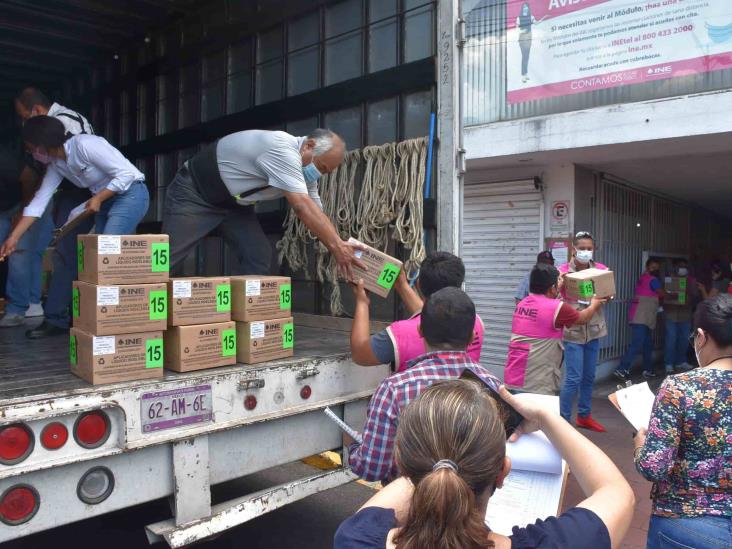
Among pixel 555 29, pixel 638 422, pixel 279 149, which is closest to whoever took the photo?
pixel 638 422

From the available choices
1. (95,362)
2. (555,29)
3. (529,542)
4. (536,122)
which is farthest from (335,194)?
(555,29)

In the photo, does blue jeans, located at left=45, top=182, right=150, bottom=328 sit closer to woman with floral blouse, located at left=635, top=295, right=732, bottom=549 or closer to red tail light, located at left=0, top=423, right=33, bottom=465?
red tail light, located at left=0, top=423, right=33, bottom=465

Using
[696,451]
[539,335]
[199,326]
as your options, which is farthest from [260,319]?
[539,335]

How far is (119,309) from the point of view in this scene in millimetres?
2465

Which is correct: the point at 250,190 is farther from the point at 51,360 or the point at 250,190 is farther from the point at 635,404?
the point at 635,404

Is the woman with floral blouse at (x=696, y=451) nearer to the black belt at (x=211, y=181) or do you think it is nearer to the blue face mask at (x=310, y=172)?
the blue face mask at (x=310, y=172)

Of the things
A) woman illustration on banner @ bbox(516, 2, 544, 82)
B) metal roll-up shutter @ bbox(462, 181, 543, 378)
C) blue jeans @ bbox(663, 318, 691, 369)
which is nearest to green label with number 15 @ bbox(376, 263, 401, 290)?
woman illustration on banner @ bbox(516, 2, 544, 82)

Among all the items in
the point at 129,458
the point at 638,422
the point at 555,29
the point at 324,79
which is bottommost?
the point at 129,458

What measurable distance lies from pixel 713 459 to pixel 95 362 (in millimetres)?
2181

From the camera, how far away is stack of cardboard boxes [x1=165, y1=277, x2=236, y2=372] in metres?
2.62

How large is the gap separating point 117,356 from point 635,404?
1964 millimetres

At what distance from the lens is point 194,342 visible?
8.68ft

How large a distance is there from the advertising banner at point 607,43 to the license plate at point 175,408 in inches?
235

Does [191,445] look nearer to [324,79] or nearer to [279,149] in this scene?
[279,149]
